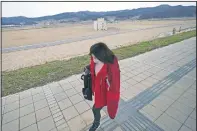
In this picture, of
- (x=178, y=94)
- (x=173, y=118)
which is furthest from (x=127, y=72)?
(x=173, y=118)

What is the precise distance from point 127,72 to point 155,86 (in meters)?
1.32

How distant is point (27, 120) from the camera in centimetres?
311

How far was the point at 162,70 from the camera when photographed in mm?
5543

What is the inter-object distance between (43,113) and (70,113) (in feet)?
2.10

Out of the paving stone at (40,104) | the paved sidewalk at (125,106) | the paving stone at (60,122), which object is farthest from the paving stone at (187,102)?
the paving stone at (40,104)

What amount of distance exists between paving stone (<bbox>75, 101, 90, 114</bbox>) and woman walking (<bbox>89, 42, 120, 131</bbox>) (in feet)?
3.71

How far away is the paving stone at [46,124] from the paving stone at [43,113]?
12 centimetres

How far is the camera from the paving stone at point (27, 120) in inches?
118

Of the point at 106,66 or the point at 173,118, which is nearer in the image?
the point at 106,66

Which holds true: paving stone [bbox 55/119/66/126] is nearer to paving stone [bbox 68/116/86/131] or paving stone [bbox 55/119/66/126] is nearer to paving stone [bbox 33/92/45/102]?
paving stone [bbox 68/116/86/131]

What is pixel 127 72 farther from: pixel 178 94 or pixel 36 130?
pixel 36 130

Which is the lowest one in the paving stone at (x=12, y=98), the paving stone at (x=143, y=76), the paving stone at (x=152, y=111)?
the paving stone at (x=152, y=111)

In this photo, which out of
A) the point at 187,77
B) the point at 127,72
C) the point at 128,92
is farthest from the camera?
the point at 127,72

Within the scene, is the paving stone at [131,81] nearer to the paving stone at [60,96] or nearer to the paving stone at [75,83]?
the paving stone at [75,83]
